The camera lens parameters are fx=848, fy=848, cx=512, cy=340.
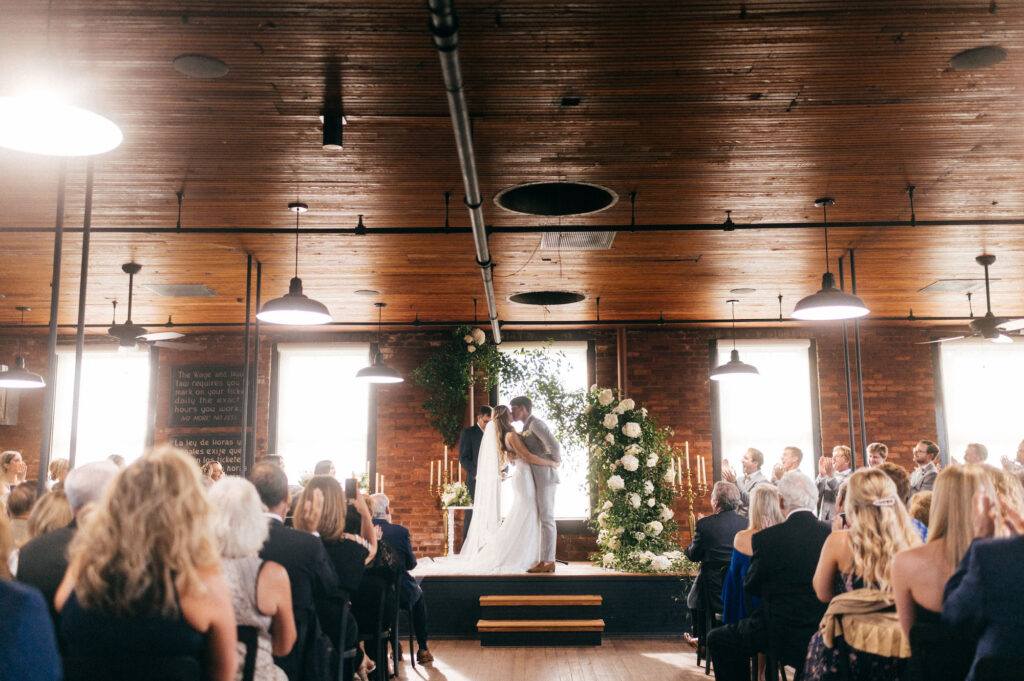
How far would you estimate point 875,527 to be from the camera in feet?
11.5

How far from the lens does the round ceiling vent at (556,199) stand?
19.5 ft

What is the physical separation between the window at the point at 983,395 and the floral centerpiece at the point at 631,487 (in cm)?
532

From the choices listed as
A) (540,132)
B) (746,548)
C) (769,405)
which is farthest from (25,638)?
(769,405)

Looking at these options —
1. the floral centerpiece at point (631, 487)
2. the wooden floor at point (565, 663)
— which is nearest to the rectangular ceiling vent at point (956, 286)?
the floral centerpiece at point (631, 487)

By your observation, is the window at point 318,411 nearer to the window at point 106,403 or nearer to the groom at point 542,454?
the window at point 106,403

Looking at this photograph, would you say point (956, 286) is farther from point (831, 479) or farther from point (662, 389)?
point (662, 389)

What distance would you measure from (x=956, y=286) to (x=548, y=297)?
4.32 meters

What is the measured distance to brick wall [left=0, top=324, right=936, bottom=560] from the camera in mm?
11383

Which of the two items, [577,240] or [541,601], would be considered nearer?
[577,240]

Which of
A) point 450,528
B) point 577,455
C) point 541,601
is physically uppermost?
point 577,455

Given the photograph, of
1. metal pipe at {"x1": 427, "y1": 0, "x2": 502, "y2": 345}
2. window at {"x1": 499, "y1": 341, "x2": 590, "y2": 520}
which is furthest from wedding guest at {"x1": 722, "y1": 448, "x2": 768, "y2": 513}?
metal pipe at {"x1": 427, "y1": 0, "x2": 502, "y2": 345}

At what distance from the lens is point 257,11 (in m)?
3.62

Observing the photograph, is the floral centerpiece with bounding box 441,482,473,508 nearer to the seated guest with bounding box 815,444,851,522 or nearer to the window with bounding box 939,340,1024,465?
the seated guest with bounding box 815,444,851,522

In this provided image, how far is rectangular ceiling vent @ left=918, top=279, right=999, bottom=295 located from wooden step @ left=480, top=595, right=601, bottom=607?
487 cm
